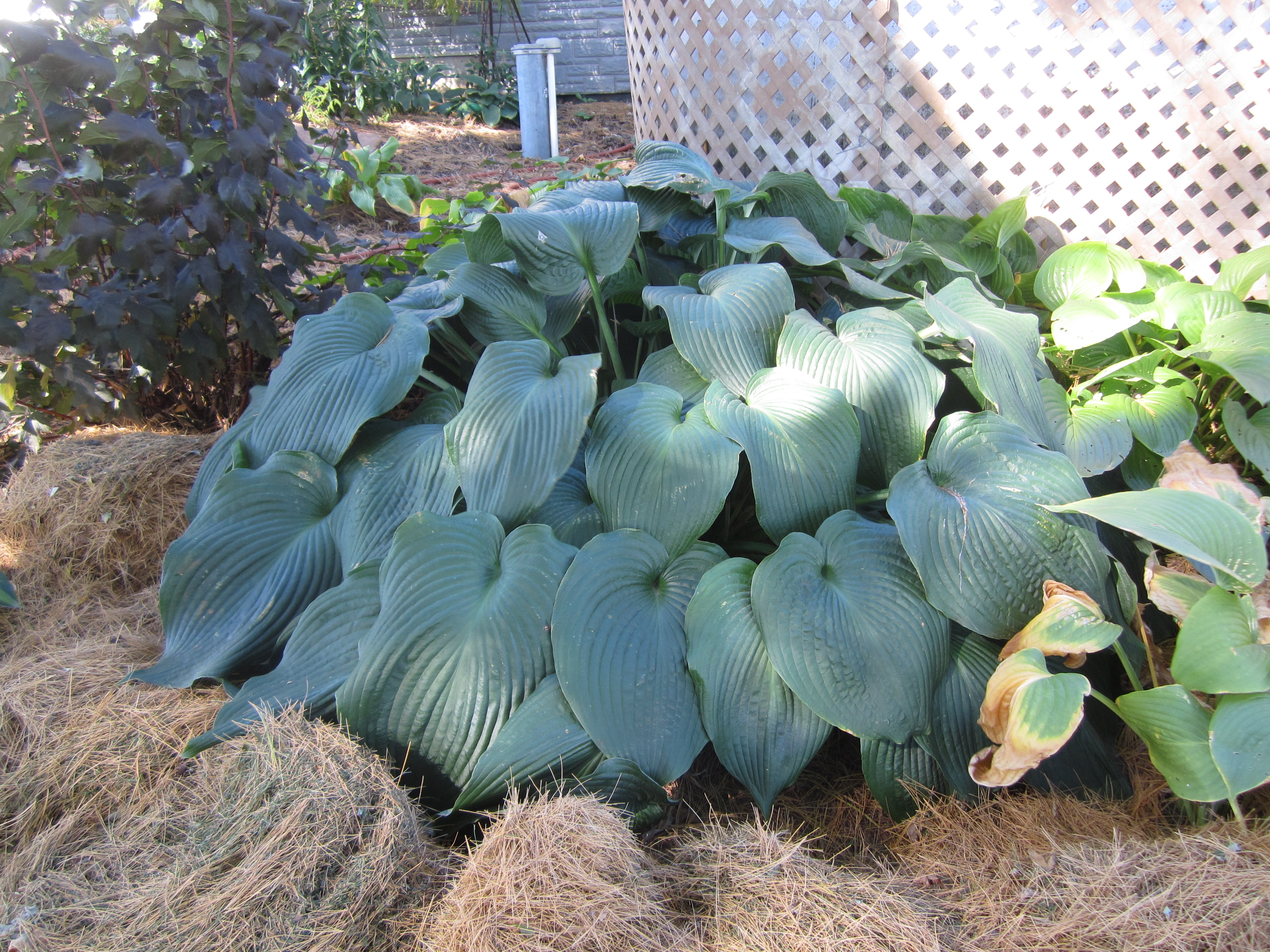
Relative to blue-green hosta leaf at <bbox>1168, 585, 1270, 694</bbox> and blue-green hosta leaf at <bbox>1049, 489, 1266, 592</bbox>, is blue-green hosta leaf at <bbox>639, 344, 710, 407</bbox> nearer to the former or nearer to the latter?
blue-green hosta leaf at <bbox>1049, 489, 1266, 592</bbox>

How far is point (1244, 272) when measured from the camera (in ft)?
7.22

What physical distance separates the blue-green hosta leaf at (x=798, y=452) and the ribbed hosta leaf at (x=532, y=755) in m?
0.54

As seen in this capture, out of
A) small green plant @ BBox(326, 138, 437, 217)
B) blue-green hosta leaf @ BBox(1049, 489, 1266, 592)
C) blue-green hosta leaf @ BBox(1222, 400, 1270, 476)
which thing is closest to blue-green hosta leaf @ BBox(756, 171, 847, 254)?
blue-green hosta leaf @ BBox(1222, 400, 1270, 476)

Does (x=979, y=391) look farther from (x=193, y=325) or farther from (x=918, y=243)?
(x=193, y=325)

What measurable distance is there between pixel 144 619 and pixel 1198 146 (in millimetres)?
3234

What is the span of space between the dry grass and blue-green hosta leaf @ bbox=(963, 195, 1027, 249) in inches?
85.5

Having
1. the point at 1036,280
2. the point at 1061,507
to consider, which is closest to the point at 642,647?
the point at 1061,507

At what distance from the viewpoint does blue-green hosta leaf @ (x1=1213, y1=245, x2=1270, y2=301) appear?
2.17 meters

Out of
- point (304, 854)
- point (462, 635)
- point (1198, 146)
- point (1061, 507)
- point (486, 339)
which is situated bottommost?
point (304, 854)

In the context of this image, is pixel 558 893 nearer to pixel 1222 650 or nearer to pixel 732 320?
pixel 1222 650

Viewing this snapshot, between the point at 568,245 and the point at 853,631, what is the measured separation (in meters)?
1.15

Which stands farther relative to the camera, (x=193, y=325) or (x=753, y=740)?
(x=193, y=325)

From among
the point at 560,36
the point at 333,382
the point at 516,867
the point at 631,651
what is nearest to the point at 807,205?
the point at 333,382

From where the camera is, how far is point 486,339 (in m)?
2.06
